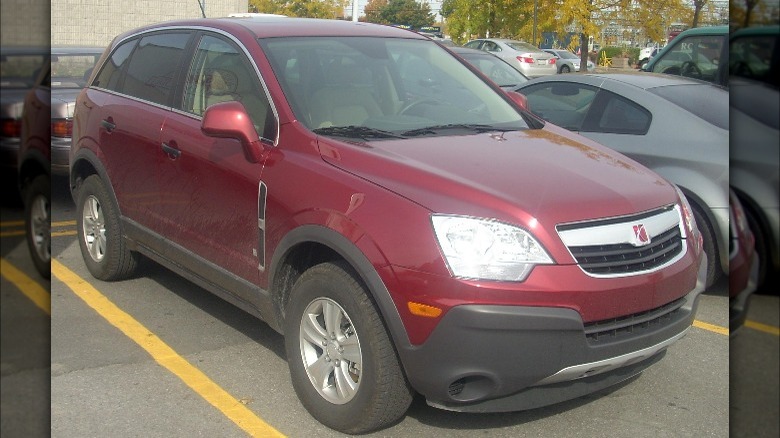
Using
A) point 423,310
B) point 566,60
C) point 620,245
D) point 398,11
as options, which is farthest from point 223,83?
point 398,11

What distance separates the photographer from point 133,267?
5758mm

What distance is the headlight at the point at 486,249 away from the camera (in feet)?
10.5

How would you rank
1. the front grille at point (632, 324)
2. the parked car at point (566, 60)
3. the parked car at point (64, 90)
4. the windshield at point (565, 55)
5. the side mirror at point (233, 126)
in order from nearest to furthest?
the front grille at point (632, 324)
the side mirror at point (233, 126)
the parked car at point (64, 90)
the parked car at point (566, 60)
the windshield at point (565, 55)

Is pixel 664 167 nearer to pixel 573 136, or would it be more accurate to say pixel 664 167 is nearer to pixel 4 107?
pixel 573 136

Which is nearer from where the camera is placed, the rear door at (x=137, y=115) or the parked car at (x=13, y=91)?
the parked car at (x=13, y=91)

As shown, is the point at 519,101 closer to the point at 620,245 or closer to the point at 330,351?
the point at 620,245

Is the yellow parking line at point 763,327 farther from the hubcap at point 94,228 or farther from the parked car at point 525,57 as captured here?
the parked car at point 525,57

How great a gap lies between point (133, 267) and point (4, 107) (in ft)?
15.7

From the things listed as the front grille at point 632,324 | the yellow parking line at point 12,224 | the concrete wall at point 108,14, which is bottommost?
the front grille at point 632,324

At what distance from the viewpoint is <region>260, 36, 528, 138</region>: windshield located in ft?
14.0

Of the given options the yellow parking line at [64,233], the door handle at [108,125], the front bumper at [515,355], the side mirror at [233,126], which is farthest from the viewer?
the yellow parking line at [64,233]

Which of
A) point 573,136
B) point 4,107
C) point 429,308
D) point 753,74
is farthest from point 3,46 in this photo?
point 573,136

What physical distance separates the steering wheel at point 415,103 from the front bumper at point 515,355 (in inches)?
62.4

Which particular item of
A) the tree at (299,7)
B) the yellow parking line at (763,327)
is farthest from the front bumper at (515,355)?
the tree at (299,7)
